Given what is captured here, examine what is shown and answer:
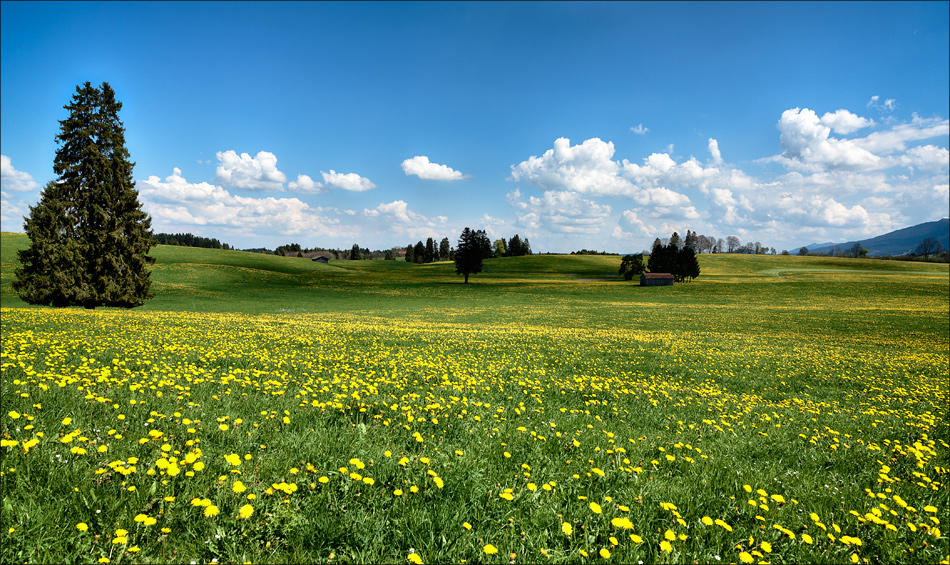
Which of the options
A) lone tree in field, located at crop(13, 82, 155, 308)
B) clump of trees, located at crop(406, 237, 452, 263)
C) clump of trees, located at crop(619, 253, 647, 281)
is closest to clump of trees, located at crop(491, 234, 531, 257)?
clump of trees, located at crop(406, 237, 452, 263)

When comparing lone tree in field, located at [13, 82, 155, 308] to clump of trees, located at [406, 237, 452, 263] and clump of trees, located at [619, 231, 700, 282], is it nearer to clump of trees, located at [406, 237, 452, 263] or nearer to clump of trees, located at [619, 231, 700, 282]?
clump of trees, located at [619, 231, 700, 282]

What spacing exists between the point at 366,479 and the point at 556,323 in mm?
31422

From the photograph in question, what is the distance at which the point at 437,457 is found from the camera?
469 cm

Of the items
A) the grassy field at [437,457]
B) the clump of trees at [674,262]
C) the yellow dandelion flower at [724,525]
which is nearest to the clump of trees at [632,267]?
the clump of trees at [674,262]

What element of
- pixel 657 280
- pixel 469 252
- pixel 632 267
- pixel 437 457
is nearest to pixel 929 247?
pixel 632 267

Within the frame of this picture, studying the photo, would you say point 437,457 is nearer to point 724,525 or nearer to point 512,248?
point 724,525

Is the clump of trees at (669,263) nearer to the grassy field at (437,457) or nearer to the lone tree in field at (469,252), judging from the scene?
the lone tree in field at (469,252)

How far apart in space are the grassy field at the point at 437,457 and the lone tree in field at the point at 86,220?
71.0 ft

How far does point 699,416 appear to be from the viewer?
8.43m

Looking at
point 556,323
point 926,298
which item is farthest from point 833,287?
point 556,323

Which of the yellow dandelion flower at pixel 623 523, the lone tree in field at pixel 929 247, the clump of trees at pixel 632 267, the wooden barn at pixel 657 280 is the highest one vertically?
the lone tree in field at pixel 929 247

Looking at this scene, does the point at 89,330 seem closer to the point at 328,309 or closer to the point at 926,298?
the point at 328,309

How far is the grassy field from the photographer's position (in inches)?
128

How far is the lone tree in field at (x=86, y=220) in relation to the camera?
95.5 ft
